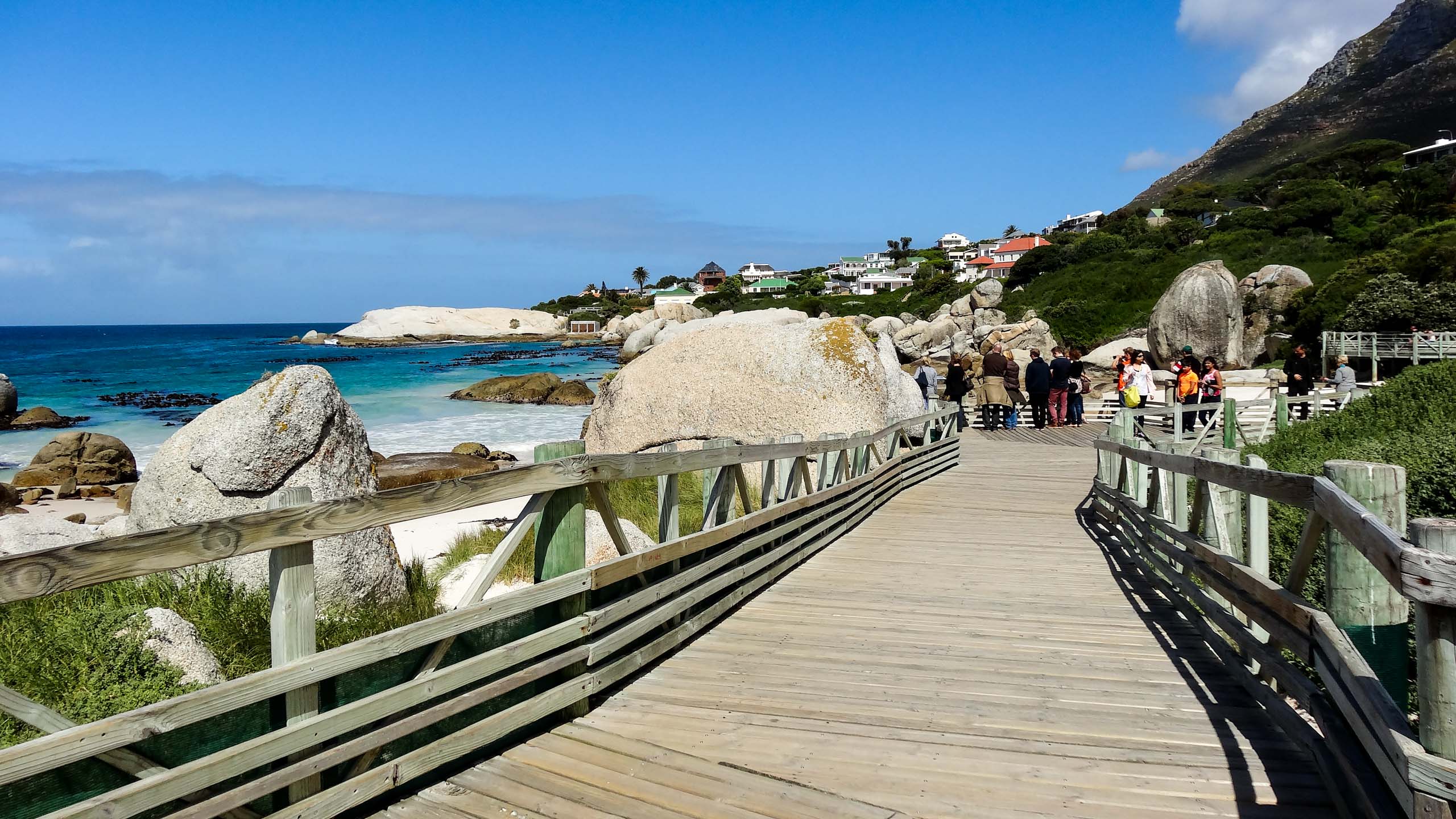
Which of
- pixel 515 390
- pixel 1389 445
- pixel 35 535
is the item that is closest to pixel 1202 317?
pixel 515 390

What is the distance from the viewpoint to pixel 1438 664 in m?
2.53

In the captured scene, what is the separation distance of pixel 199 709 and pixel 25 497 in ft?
66.1

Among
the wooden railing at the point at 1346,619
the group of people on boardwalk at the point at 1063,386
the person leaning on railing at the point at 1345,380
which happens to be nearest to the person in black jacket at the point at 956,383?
the group of people on boardwalk at the point at 1063,386

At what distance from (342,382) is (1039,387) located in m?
50.4

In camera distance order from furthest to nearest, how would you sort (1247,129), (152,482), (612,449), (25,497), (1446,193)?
1. (1247,129)
2. (1446,193)
3. (25,497)
4. (612,449)
5. (152,482)

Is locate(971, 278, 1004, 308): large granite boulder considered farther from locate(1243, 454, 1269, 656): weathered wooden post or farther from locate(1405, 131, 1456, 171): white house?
locate(1243, 454, 1269, 656): weathered wooden post

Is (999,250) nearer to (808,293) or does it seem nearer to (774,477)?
(808,293)

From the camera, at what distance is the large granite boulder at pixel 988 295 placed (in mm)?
73312

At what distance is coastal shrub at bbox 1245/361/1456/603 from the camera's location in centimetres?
668

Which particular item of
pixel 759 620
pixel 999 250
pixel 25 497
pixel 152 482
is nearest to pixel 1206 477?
pixel 759 620

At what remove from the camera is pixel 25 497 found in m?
18.9

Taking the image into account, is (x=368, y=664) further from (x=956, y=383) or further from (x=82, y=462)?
(x=82, y=462)

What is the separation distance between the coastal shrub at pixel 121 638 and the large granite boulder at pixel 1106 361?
25684 mm

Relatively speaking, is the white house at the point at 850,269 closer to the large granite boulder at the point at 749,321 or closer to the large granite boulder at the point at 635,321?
the large granite boulder at the point at 635,321
